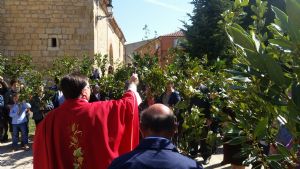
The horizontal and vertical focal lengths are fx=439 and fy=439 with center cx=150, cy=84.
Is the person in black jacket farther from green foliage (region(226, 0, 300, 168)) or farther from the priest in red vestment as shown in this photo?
green foliage (region(226, 0, 300, 168))

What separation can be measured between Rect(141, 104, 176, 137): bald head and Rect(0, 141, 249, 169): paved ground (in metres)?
5.92

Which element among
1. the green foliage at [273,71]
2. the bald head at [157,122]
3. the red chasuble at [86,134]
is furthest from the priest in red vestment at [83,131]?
the green foliage at [273,71]

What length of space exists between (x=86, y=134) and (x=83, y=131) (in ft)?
0.10

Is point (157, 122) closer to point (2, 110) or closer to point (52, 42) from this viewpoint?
point (2, 110)

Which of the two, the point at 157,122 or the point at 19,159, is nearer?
the point at 157,122

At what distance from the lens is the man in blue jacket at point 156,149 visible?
1949 mm

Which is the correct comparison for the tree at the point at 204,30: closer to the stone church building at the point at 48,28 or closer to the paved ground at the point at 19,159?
the stone church building at the point at 48,28

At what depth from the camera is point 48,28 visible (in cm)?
1841

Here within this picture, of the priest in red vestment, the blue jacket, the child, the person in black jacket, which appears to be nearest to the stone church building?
the person in black jacket

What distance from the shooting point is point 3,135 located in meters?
11.3

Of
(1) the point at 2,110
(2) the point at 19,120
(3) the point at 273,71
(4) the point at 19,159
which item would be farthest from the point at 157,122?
(1) the point at 2,110

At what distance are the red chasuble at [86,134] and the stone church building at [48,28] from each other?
15.2m

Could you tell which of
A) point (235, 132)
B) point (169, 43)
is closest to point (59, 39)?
point (235, 132)

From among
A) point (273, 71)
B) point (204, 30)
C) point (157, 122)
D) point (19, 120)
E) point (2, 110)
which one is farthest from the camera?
point (204, 30)
